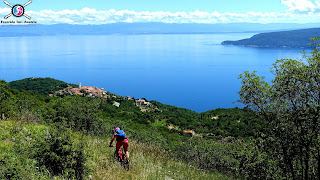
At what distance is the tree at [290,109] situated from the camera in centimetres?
650

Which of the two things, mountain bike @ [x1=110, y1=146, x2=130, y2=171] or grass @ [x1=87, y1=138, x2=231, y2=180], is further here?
mountain bike @ [x1=110, y1=146, x2=130, y2=171]

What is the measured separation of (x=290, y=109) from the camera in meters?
6.95

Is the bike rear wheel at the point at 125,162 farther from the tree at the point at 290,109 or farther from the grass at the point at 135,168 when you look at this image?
the tree at the point at 290,109

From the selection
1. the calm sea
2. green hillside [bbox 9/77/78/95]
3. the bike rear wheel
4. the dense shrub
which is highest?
the dense shrub

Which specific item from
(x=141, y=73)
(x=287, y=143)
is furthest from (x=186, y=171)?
(x=141, y=73)

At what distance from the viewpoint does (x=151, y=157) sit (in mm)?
8422

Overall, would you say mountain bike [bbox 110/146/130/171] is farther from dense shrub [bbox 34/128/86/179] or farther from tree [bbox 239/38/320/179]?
tree [bbox 239/38/320/179]

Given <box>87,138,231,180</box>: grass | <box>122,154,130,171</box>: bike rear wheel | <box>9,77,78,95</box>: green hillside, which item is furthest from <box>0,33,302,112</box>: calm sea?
<box>122,154,130,171</box>: bike rear wheel

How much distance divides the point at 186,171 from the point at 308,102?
4.09 metres

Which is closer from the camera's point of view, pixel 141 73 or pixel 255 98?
pixel 255 98

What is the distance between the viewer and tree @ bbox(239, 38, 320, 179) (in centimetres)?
650

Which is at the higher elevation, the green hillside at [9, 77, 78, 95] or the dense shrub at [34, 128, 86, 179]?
the dense shrub at [34, 128, 86, 179]

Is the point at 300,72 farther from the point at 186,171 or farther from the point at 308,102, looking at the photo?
the point at 186,171

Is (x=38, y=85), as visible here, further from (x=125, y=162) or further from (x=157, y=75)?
(x=125, y=162)
